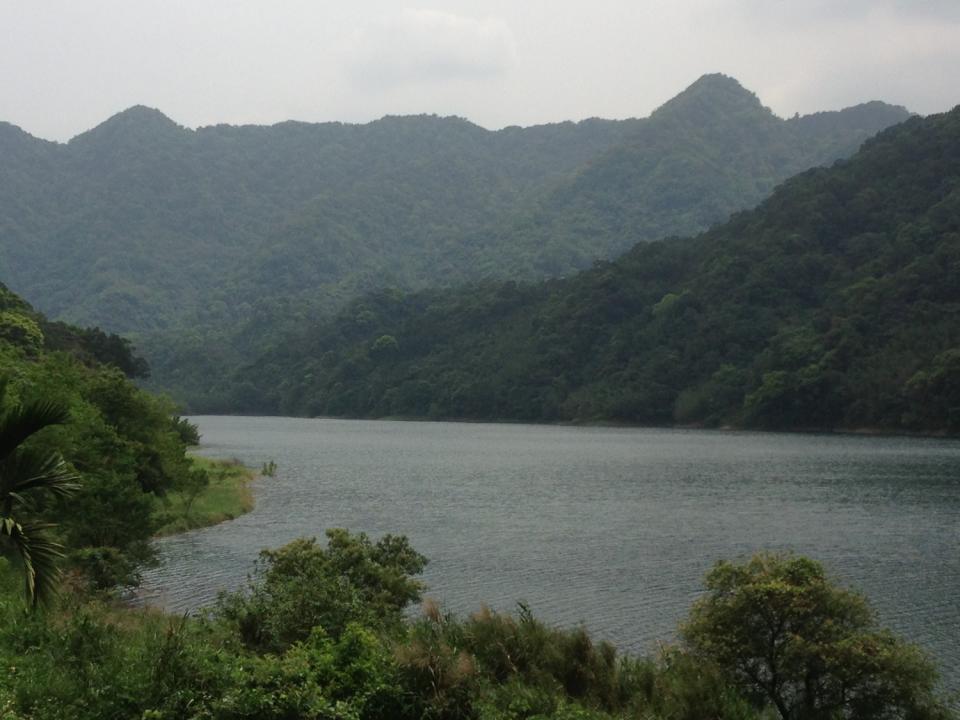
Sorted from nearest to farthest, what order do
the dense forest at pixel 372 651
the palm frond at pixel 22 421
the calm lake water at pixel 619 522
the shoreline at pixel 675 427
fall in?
the palm frond at pixel 22 421
the dense forest at pixel 372 651
the calm lake water at pixel 619 522
the shoreline at pixel 675 427

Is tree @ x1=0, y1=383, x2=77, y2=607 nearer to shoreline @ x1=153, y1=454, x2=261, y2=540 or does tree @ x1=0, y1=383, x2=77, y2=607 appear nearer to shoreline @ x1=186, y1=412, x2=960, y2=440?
shoreline @ x1=153, y1=454, x2=261, y2=540

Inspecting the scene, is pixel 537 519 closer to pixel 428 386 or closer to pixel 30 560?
pixel 30 560

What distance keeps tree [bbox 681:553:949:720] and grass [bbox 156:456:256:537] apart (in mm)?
25052

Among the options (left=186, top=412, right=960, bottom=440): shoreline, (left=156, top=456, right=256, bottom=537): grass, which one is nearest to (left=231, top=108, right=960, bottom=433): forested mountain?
(left=186, top=412, right=960, bottom=440): shoreline

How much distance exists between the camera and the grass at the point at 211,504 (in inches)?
1910

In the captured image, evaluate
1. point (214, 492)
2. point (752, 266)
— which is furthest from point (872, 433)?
point (214, 492)

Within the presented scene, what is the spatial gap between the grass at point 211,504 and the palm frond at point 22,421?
27197 millimetres

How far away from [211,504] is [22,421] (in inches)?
1767

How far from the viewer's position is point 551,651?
17.1 m

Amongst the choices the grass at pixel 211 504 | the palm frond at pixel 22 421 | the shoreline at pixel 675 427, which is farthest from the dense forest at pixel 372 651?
the shoreline at pixel 675 427

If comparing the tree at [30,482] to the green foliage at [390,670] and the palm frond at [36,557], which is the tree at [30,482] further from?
the green foliage at [390,670]

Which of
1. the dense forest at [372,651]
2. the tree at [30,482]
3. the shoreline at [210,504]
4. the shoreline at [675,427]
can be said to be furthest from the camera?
the shoreline at [675,427]

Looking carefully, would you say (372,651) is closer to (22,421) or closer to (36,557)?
(36,557)

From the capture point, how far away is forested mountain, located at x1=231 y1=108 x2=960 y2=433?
389 ft
